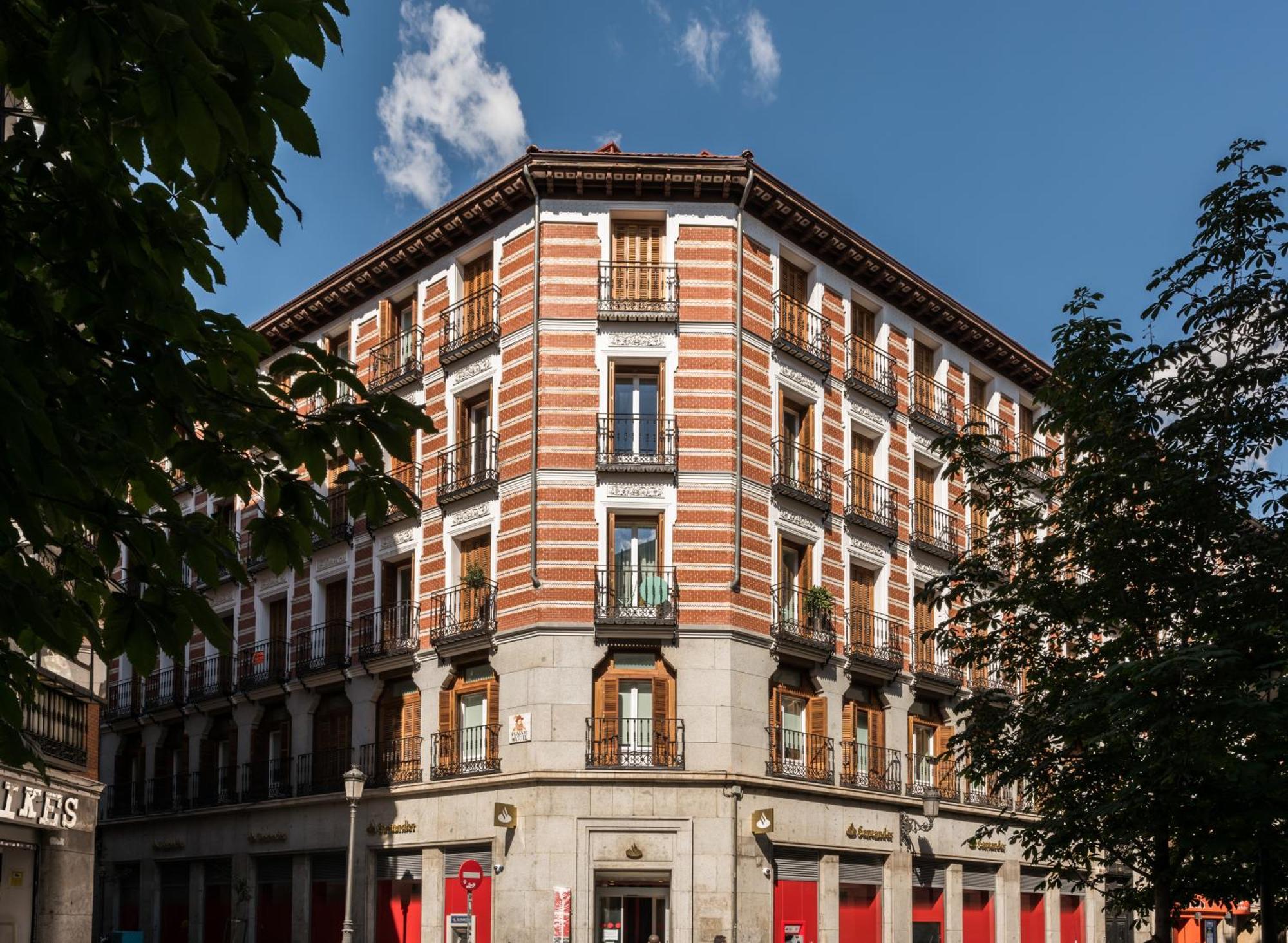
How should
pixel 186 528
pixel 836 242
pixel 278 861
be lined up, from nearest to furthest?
pixel 186 528 < pixel 836 242 < pixel 278 861

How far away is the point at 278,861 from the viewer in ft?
133

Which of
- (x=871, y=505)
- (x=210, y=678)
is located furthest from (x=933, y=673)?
(x=210, y=678)

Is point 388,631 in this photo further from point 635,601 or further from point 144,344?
point 144,344

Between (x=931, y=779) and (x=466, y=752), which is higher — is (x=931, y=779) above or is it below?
below

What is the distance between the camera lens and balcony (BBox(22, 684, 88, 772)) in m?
25.4

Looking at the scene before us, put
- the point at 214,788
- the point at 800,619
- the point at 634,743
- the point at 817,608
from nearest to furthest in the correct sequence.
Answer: the point at 634,743 < the point at 800,619 < the point at 817,608 < the point at 214,788

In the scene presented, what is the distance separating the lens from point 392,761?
37.1 meters

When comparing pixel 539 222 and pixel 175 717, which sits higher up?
pixel 539 222

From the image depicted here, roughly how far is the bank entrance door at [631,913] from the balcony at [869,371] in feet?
45.5

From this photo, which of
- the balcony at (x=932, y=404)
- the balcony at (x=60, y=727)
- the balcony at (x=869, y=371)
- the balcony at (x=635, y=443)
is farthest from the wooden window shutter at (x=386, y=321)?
A: the balcony at (x=60, y=727)

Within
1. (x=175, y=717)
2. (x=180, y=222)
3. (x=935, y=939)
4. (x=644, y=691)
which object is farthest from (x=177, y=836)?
(x=180, y=222)

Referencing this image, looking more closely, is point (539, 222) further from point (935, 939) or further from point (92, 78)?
point (92, 78)

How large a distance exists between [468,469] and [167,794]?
17275mm

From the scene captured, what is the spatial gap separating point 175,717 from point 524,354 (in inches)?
763
